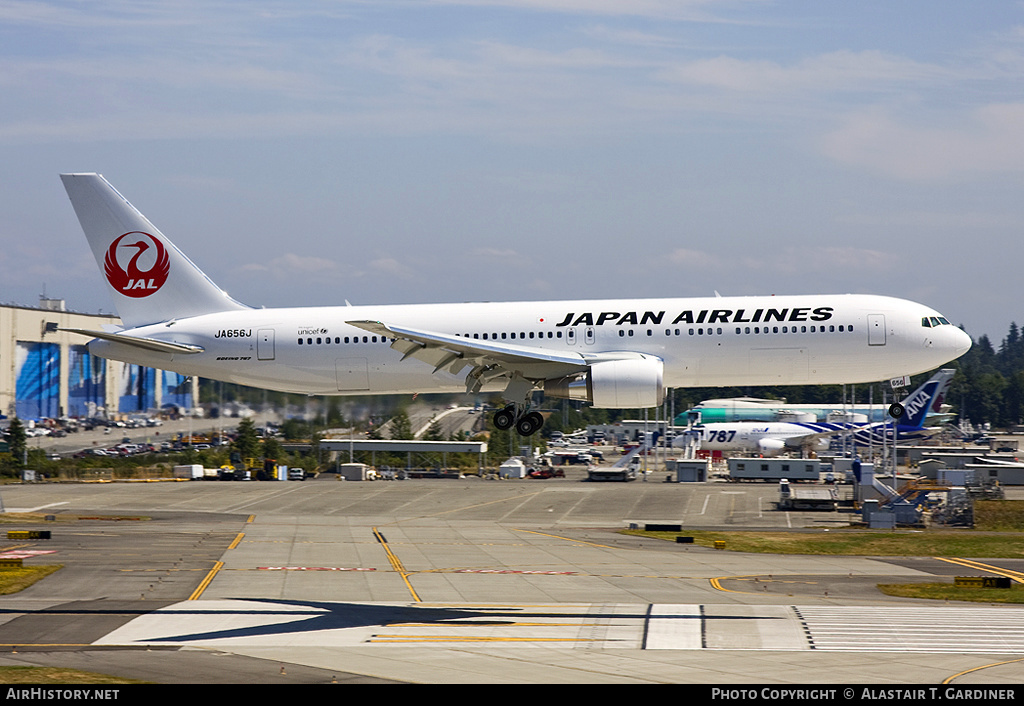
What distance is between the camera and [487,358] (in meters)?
40.6

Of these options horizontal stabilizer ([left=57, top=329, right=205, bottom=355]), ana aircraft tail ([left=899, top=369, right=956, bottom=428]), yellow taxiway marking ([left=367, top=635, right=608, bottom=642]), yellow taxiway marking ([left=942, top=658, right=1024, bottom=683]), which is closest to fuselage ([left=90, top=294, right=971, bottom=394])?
horizontal stabilizer ([left=57, top=329, right=205, bottom=355])

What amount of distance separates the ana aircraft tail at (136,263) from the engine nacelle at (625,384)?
16207 millimetres

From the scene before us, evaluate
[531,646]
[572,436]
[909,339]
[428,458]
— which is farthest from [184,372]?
[572,436]

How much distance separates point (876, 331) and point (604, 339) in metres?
10.6

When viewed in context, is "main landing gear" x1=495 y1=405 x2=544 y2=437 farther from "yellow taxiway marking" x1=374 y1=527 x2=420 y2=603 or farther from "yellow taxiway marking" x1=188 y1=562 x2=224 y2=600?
"yellow taxiway marking" x1=188 y1=562 x2=224 y2=600

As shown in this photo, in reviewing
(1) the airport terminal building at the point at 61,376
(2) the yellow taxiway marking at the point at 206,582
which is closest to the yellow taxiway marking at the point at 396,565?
(2) the yellow taxiway marking at the point at 206,582

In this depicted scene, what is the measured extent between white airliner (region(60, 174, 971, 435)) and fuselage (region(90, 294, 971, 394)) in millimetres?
50

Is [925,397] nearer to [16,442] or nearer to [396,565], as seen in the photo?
[396,565]

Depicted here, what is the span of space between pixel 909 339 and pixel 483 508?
34.2 m

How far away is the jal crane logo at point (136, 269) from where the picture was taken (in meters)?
46.2

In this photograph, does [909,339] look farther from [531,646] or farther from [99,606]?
[99,606]

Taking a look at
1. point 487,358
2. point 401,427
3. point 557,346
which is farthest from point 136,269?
point 401,427

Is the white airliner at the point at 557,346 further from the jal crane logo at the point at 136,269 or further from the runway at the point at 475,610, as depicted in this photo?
the runway at the point at 475,610

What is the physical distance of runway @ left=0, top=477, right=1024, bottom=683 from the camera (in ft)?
75.8
